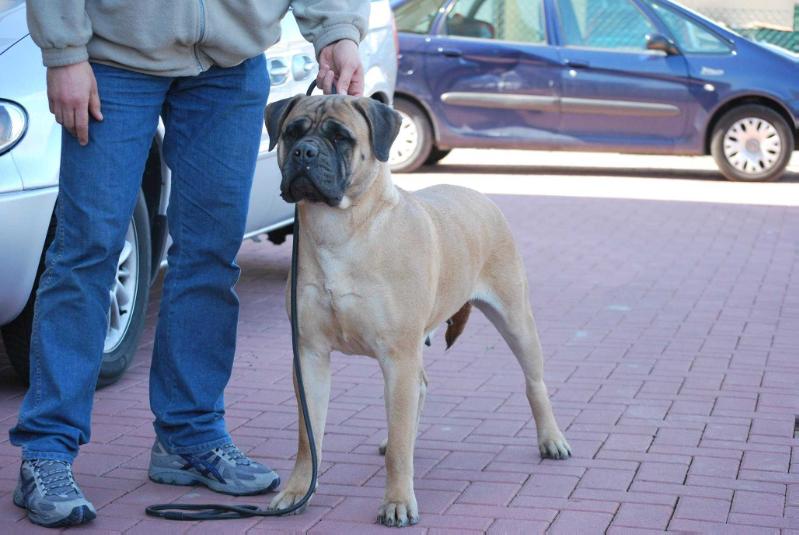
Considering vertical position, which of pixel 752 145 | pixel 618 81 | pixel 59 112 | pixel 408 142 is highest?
pixel 59 112

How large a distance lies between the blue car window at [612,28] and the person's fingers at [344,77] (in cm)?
963

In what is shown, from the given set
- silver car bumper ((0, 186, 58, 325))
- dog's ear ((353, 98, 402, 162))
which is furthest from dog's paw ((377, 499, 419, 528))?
silver car bumper ((0, 186, 58, 325))

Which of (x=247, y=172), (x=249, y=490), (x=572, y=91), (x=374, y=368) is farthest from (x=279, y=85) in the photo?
(x=572, y=91)

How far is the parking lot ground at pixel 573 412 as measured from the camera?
421cm

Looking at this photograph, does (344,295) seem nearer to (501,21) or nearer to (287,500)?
(287,500)

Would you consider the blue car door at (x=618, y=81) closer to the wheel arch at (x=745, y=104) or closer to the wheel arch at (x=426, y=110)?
the wheel arch at (x=745, y=104)

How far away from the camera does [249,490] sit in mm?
4379

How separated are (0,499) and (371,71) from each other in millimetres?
4795

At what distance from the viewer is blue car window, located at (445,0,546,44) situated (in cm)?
1367

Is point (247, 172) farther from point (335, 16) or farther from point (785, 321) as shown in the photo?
point (785, 321)

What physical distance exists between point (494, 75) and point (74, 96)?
9972 millimetres

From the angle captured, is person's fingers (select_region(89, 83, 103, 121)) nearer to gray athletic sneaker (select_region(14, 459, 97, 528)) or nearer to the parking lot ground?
gray athletic sneaker (select_region(14, 459, 97, 528))

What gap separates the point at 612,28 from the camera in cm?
1358

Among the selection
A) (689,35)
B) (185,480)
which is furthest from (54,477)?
(689,35)
